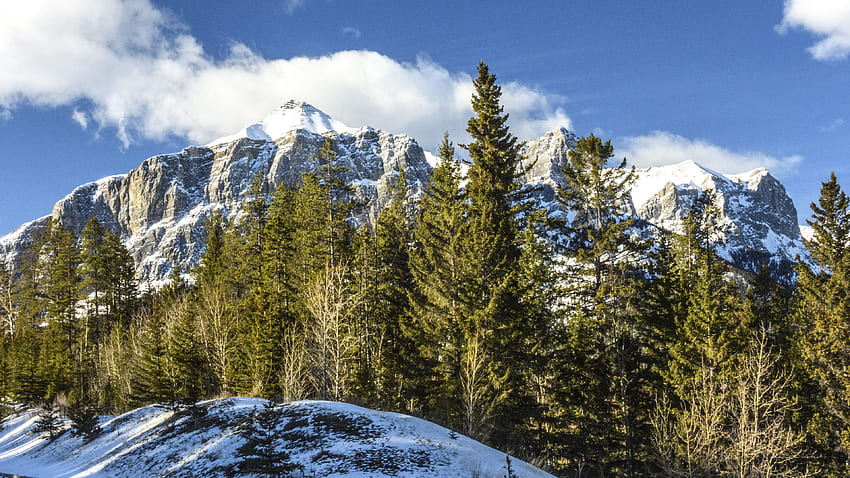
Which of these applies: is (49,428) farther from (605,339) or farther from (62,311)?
(605,339)

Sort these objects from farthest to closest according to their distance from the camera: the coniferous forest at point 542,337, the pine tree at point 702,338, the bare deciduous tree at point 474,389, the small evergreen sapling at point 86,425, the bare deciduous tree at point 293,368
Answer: the small evergreen sapling at point 86,425 < the bare deciduous tree at point 293,368 < the pine tree at point 702,338 < the coniferous forest at point 542,337 < the bare deciduous tree at point 474,389

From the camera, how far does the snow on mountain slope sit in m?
12.4

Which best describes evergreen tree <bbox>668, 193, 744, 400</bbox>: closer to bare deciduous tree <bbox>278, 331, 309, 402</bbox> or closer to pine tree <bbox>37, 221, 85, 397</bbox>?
bare deciduous tree <bbox>278, 331, 309, 402</bbox>

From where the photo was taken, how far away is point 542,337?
2439cm

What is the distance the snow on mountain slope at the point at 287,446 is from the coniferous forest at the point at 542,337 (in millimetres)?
2630

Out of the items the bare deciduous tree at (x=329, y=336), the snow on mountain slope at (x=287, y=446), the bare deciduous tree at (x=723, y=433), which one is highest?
the bare deciduous tree at (x=329, y=336)

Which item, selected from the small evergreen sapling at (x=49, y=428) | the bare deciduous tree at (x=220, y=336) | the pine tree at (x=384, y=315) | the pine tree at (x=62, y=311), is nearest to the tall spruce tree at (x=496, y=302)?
the pine tree at (x=384, y=315)

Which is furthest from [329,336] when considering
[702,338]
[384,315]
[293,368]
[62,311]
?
[62,311]

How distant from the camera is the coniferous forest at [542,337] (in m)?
22.9

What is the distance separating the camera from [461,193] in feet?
93.7

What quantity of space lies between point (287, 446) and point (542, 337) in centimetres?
1376

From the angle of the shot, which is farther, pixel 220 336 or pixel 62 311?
pixel 62 311

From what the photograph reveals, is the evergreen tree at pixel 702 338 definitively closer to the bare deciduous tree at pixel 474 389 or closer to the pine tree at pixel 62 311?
the bare deciduous tree at pixel 474 389

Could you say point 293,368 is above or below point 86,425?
above
